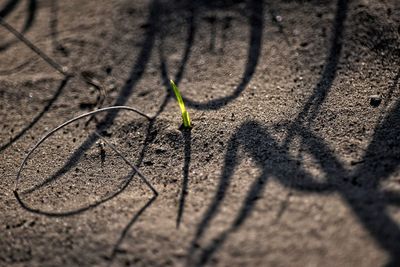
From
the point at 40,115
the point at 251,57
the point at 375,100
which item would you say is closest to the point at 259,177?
the point at 375,100

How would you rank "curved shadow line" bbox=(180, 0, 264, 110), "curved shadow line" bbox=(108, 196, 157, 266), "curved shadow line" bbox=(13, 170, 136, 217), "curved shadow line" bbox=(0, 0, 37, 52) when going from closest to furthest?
"curved shadow line" bbox=(108, 196, 157, 266)
"curved shadow line" bbox=(13, 170, 136, 217)
"curved shadow line" bbox=(180, 0, 264, 110)
"curved shadow line" bbox=(0, 0, 37, 52)

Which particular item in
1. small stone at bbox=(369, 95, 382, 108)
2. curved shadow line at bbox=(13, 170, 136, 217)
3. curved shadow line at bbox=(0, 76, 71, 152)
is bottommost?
curved shadow line at bbox=(13, 170, 136, 217)

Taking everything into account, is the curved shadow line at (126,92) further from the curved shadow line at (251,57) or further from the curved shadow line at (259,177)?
the curved shadow line at (259,177)

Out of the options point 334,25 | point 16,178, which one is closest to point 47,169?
point 16,178

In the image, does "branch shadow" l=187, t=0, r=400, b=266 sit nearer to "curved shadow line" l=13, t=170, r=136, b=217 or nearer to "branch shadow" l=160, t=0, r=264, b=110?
"branch shadow" l=160, t=0, r=264, b=110

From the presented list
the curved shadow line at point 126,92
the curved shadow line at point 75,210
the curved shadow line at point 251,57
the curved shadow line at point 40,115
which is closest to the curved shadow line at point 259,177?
the curved shadow line at point 251,57

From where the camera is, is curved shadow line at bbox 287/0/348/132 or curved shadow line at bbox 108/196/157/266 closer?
curved shadow line at bbox 108/196/157/266

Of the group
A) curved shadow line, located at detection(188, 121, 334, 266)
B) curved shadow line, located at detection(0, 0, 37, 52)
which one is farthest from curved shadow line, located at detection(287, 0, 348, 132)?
curved shadow line, located at detection(0, 0, 37, 52)
